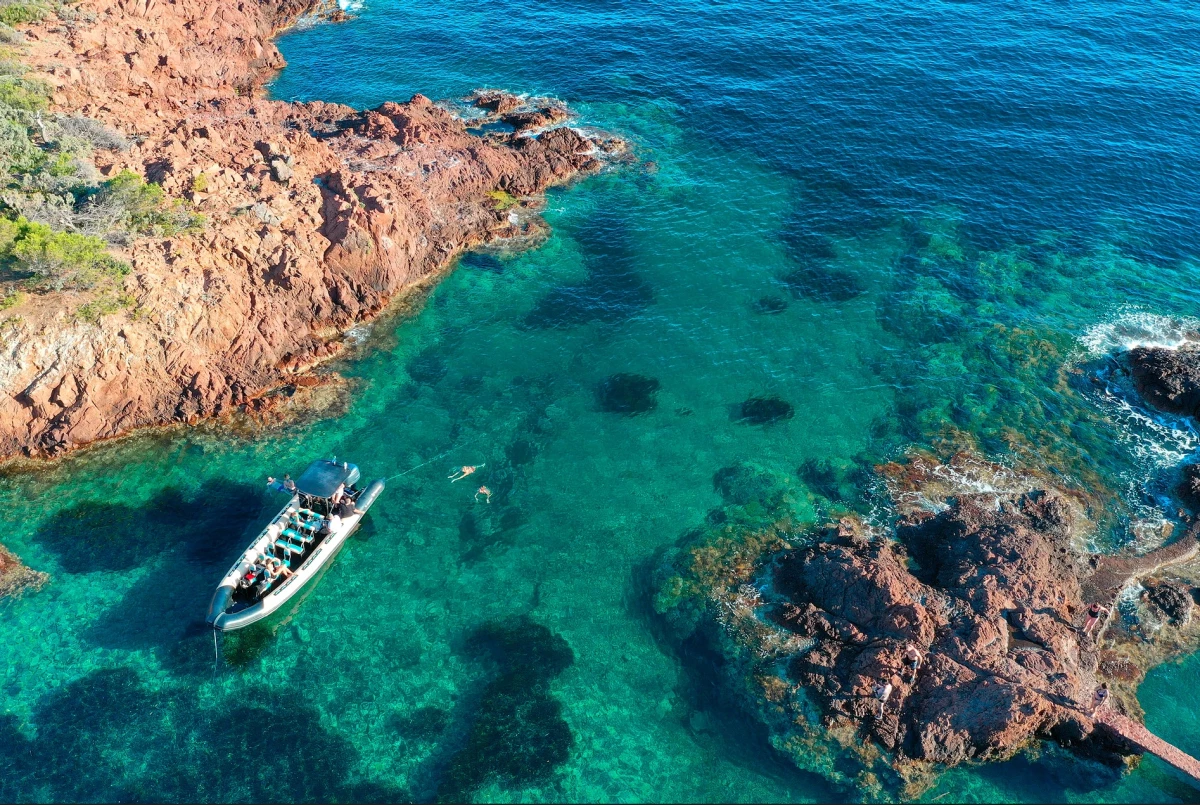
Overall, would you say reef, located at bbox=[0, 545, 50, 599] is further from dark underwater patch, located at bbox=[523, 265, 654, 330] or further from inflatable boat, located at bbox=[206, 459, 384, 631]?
dark underwater patch, located at bbox=[523, 265, 654, 330]

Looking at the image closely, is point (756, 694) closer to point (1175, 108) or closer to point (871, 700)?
point (871, 700)

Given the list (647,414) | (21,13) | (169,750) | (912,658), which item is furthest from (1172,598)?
(21,13)

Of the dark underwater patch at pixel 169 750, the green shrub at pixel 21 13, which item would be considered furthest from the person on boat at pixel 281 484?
the green shrub at pixel 21 13

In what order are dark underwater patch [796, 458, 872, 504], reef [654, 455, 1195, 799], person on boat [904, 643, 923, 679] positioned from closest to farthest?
reef [654, 455, 1195, 799] < person on boat [904, 643, 923, 679] < dark underwater patch [796, 458, 872, 504]

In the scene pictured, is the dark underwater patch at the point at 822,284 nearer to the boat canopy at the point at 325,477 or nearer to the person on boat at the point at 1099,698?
the person on boat at the point at 1099,698

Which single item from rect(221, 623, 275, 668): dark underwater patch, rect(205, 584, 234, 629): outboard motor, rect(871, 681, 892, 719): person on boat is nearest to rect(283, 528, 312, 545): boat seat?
rect(205, 584, 234, 629): outboard motor

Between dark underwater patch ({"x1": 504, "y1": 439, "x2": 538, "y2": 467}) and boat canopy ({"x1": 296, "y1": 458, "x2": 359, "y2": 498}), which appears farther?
dark underwater patch ({"x1": 504, "y1": 439, "x2": 538, "y2": 467})

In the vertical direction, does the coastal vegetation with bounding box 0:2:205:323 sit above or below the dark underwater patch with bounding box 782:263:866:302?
above
